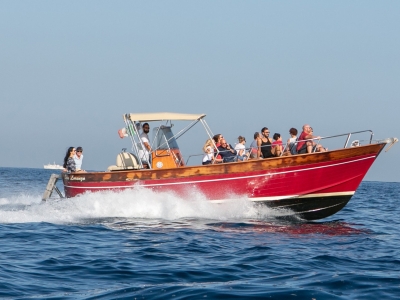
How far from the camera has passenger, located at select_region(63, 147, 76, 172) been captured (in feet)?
63.6

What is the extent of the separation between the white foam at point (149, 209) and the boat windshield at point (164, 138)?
1.61 m

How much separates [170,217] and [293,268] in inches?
279

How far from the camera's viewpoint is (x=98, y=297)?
7117 mm

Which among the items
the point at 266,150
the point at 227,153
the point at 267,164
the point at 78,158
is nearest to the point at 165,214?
the point at 227,153

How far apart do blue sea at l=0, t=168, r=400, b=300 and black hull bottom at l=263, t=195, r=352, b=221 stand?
0.36 m

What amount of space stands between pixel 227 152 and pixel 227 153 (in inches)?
1.0

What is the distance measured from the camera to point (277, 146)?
15.8 metres

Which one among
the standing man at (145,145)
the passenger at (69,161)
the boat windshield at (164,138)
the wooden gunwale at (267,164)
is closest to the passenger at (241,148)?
the wooden gunwale at (267,164)

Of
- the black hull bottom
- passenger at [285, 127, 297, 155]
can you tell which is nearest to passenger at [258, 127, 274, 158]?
passenger at [285, 127, 297, 155]

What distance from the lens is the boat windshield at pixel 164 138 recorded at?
1762cm

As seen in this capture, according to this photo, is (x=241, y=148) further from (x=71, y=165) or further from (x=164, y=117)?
(x=71, y=165)

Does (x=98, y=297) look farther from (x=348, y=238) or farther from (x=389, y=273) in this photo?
(x=348, y=238)

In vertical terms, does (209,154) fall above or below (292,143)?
below

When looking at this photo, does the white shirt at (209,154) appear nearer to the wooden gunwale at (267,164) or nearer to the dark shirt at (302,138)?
the wooden gunwale at (267,164)
